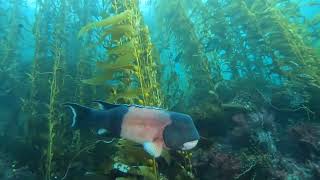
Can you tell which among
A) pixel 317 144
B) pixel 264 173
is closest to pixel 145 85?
pixel 264 173

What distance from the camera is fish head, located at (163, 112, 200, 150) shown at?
2693mm

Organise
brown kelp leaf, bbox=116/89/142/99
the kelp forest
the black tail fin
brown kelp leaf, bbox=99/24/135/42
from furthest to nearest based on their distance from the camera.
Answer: the kelp forest → brown kelp leaf, bbox=99/24/135/42 → brown kelp leaf, bbox=116/89/142/99 → the black tail fin

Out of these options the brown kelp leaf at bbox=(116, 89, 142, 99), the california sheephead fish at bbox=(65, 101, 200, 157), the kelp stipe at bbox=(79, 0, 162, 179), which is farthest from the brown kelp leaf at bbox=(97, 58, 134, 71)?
the california sheephead fish at bbox=(65, 101, 200, 157)

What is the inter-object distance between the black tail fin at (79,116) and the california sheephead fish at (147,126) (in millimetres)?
17

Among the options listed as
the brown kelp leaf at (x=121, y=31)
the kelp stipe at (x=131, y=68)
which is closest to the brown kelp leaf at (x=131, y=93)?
the kelp stipe at (x=131, y=68)

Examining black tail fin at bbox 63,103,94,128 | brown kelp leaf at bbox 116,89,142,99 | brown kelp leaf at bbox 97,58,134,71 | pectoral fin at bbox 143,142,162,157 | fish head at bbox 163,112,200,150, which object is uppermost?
brown kelp leaf at bbox 97,58,134,71

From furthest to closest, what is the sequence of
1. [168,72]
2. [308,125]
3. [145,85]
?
[168,72] → [308,125] → [145,85]

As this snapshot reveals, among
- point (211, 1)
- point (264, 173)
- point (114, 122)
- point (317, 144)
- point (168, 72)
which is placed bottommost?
point (264, 173)

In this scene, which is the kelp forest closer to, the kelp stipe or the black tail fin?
the kelp stipe

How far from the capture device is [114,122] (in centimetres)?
271

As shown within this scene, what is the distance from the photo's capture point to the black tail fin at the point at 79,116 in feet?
8.61

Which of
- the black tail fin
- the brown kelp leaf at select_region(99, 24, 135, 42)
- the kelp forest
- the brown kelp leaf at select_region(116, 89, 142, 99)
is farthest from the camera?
the kelp forest

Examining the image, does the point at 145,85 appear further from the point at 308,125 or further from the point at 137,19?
the point at 308,125

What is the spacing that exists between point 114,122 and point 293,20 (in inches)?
232
